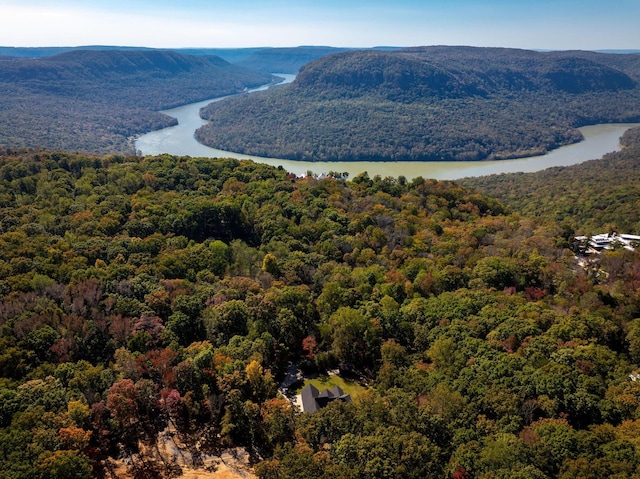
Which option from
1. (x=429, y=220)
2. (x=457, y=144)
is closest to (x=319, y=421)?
(x=429, y=220)

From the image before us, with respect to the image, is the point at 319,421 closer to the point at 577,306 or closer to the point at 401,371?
the point at 401,371

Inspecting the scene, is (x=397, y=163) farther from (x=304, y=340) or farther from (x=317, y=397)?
(x=317, y=397)

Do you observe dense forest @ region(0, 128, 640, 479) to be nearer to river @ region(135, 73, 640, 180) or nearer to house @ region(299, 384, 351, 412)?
house @ region(299, 384, 351, 412)

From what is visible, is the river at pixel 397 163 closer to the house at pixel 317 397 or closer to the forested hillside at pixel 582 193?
the forested hillside at pixel 582 193

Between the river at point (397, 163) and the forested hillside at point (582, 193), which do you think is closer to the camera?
the forested hillside at point (582, 193)

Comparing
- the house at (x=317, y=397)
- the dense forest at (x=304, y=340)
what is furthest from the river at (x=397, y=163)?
the house at (x=317, y=397)

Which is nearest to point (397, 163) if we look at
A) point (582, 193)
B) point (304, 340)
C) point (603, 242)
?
point (582, 193)

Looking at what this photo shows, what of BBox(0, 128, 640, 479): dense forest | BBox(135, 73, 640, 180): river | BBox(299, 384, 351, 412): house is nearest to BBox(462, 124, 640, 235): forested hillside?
BBox(135, 73, 640, 180): river
